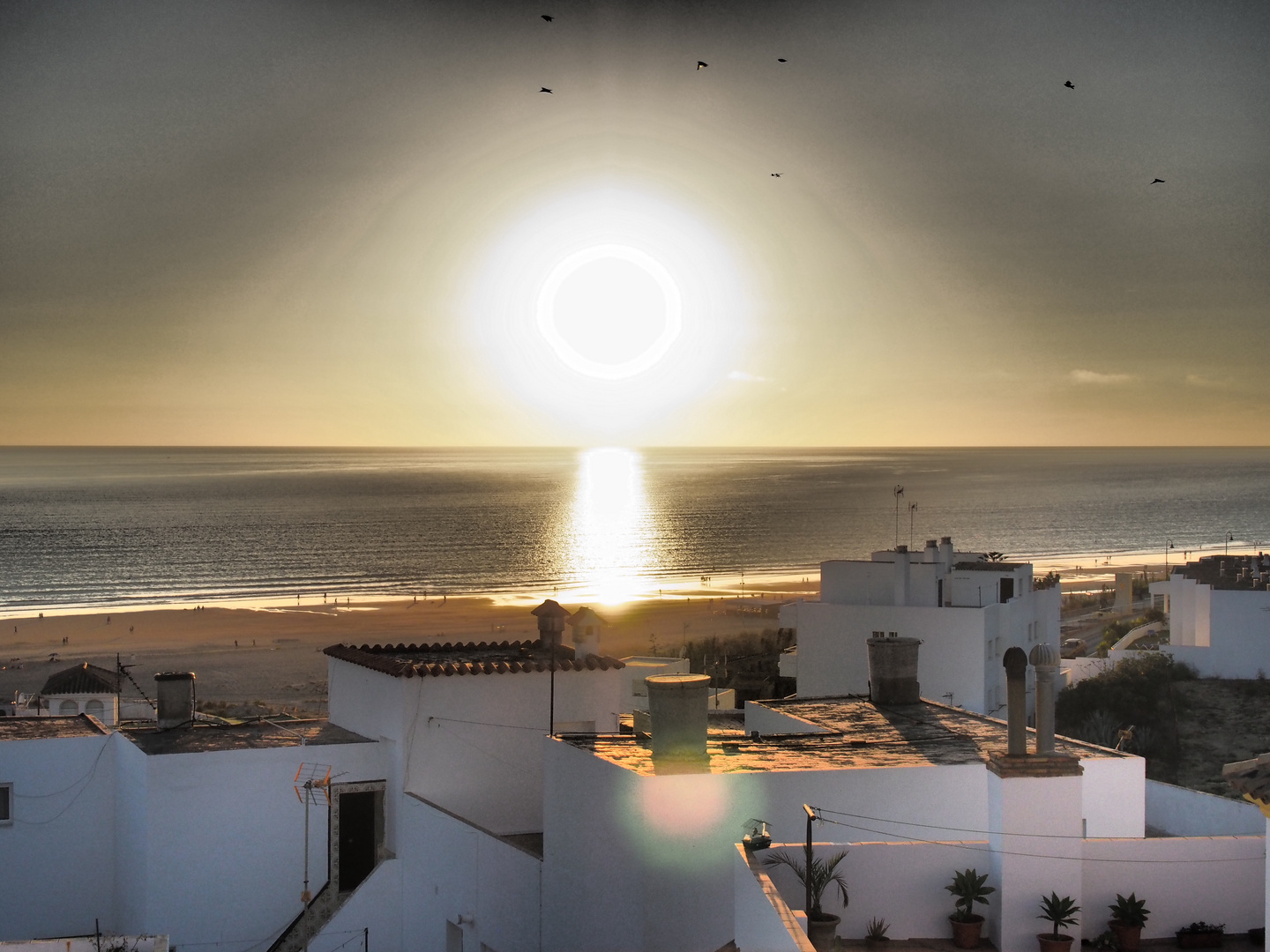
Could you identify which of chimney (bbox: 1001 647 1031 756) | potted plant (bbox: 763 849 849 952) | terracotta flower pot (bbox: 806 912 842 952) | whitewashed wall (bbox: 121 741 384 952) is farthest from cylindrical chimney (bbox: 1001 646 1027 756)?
whitewashed wall (bbox: 121 741 384 952)

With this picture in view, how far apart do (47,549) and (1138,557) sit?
9805 cm

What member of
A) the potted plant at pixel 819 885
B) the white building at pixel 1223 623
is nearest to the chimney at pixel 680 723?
the potted plant at pixel 819 885

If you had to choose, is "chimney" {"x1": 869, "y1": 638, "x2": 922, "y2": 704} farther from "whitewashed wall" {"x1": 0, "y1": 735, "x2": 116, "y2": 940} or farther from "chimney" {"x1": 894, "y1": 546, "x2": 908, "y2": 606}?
"chimney" {"x1": 894, "y1": 546, "x2": 908, "y2": 606}

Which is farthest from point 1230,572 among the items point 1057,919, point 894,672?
point 1057,919

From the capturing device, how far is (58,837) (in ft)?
58.0

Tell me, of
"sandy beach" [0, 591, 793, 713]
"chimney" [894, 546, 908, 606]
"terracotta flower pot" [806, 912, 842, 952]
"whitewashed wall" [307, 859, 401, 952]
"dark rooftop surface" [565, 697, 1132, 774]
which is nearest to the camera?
"terracotta flower pot" [806, 912, 842, 952]

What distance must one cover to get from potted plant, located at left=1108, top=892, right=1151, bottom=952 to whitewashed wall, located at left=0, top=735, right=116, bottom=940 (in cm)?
1321

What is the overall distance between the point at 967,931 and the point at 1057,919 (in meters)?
0.76

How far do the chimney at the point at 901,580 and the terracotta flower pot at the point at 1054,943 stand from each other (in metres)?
22.8

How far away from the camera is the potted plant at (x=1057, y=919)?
36.1 ft

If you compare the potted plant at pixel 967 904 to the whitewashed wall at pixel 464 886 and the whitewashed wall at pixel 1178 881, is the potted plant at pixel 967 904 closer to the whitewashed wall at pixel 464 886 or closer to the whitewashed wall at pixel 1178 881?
the whitewashed wall at pixel 1178 881

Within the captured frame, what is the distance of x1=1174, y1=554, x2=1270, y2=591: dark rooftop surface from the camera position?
3919cm

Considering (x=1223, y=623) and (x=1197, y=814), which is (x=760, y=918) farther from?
(x=1223, y=623)

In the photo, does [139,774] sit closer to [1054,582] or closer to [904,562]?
[904,562]
